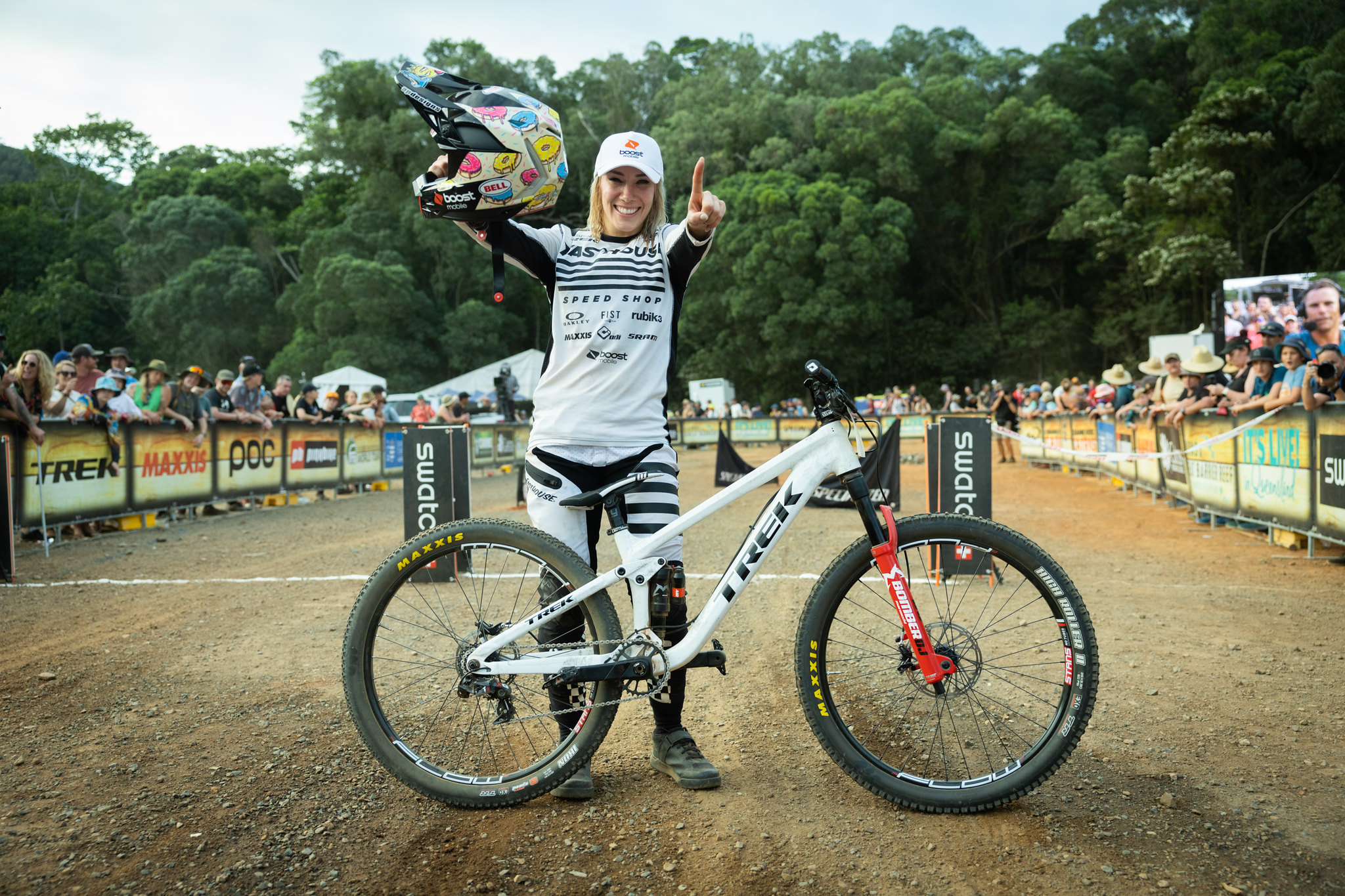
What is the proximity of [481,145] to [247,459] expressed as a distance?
1204 centimetres

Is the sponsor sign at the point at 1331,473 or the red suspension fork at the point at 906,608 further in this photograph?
the sponsor sign at the point at 1331,473

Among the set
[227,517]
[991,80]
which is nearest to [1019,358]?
[991,80]

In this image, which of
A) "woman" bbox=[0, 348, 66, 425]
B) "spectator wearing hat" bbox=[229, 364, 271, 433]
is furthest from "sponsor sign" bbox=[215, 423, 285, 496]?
"woman" bbox=[0, 348, 66, 425]

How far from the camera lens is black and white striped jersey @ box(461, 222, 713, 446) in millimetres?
3014

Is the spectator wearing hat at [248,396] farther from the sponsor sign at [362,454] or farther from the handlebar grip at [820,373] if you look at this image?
the handlebar grip at [820,373]

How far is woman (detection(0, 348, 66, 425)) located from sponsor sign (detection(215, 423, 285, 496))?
2.75 m

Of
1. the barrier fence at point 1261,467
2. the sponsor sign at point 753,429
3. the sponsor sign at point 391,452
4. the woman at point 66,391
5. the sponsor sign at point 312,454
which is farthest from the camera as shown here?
the sponsor sign at point 753,429

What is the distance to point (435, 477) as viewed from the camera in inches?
279

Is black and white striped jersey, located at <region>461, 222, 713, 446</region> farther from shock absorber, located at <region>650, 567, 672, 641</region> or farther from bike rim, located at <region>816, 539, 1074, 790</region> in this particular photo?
bike rim, located at <region>816, 539, 1074, 790</region>

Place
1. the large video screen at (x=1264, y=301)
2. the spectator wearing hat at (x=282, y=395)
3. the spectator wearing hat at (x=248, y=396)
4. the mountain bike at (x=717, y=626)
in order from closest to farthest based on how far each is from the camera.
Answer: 1. the mountain bike at (x=717, y=626)
2. the spectator wearing hat at (x=248, y=396)
3. the spectator wearing hat at (x=282, y=395)
4. the large video screen at (x=1264, y=301)

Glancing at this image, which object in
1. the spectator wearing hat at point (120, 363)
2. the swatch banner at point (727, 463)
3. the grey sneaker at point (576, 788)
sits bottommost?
the grey sneaker at point (576, 788)

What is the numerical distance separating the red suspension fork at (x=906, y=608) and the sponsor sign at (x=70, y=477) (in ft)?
30.4

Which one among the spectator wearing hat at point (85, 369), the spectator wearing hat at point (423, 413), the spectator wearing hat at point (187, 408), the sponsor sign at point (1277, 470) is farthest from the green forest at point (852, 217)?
the spectator wearing hat at point (85, 369)

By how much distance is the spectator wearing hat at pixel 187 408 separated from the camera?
11.5 metres
